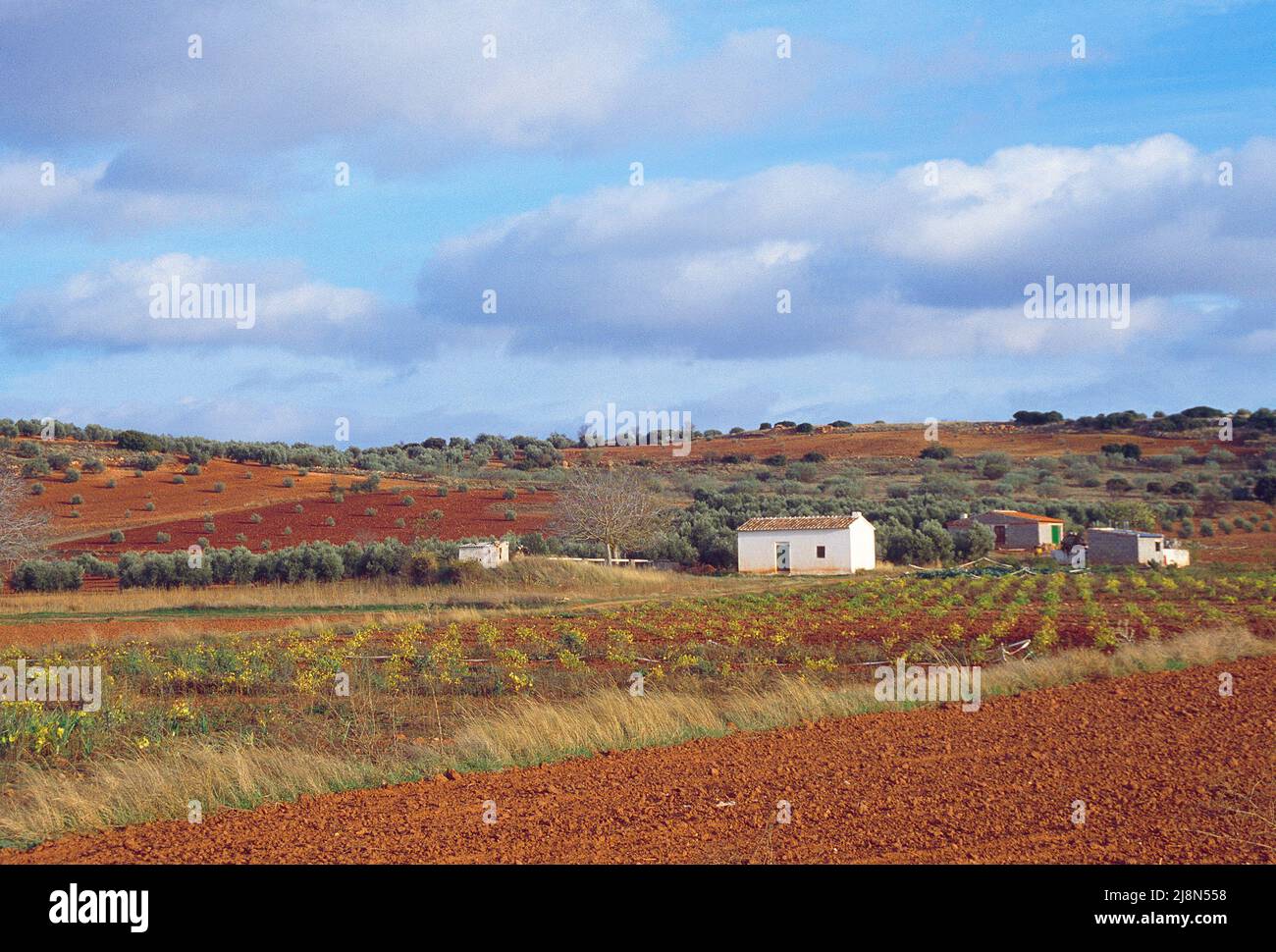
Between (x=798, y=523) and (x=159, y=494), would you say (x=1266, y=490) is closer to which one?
(x=798, y=523)

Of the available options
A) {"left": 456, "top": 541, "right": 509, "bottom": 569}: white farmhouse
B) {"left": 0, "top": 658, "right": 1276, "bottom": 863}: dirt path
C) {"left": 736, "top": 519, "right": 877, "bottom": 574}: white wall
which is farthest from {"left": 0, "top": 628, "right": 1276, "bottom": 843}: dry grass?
{"left": 736, "top": 519, "right": 877, "bottom": 574}: white wall

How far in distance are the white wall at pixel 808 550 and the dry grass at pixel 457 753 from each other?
30577mm

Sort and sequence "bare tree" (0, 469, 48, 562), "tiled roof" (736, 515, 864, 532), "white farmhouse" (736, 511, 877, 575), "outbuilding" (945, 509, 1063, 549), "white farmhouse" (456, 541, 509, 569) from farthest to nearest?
"outbuilding" (945, 509, 1063, 549) < "tiled roof" (736, 515, 864, 532) < "white farmhouse" (736, 511, 877, 575) < "white farmhouse" (456, 541, 509, 569) < "bare tree" (0, 469, 48, 562)

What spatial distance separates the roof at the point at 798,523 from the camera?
47469mm

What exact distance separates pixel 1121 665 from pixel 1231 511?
57264mm

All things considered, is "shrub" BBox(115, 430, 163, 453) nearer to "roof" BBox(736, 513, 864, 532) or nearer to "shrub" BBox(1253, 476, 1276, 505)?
"roof" BBox(736, 513, 864, 532)

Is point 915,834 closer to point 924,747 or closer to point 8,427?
point 924,747

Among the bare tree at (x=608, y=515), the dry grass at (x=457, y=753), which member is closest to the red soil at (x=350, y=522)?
the bare tree at (x=608, y=515)

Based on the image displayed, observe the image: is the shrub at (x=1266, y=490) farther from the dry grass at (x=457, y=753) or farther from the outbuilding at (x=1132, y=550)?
the dry grass at (x=457, y=753)

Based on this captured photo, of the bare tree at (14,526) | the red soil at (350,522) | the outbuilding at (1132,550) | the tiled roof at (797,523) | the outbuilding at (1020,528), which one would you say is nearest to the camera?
the bare tree at (14,526)

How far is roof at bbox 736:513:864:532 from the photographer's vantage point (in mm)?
47469

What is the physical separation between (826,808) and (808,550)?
39284 mm

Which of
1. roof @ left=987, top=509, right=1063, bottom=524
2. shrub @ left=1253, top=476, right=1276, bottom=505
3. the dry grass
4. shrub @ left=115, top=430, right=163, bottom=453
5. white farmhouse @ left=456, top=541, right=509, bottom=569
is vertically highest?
shrub @ left=115, top=430, right=163, bottom=453

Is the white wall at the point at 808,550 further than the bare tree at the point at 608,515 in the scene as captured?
No
